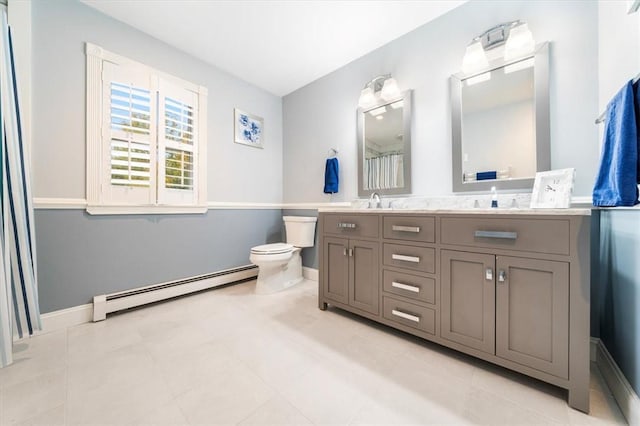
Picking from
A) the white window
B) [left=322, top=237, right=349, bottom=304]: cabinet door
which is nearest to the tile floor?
[left=322, top=237, right=349, bottom=304]: cabinet door

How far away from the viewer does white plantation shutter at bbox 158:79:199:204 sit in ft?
7.06

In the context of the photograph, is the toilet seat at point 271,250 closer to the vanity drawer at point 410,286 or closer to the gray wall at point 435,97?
the gray wall at point 435,97

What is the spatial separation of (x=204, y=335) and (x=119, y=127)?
1.77m

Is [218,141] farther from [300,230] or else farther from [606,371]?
[606,371]

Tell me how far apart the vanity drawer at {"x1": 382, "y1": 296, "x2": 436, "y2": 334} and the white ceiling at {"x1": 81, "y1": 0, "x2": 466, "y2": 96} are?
216cm

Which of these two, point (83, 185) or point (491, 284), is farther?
point (83, 185)

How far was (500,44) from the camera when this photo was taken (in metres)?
1.61

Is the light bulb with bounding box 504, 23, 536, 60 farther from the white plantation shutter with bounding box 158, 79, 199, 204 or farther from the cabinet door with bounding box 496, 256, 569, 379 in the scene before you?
the white plantation shutter with bounding box 158, 79, 199, 204

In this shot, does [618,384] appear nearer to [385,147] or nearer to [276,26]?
[385,147]

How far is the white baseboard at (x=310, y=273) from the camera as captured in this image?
2805mm

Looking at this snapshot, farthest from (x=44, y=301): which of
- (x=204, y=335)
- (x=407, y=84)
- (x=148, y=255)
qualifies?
(x=407, y=84)

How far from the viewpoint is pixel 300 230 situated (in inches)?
107

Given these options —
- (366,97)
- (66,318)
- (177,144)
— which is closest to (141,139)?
(177,144)

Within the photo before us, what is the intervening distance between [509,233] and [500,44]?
1.37m
